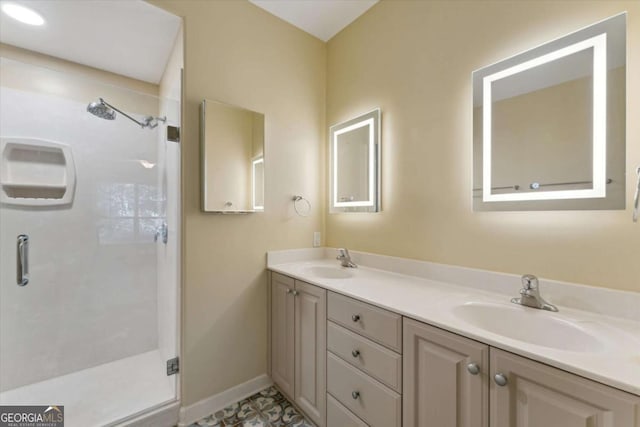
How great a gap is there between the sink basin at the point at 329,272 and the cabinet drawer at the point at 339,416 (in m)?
0.72

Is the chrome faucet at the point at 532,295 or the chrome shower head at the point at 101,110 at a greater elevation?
the chrome shower head at the point at 101,110

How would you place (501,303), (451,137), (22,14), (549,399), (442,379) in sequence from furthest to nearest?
1. (22,14)
2. (451,137)
3. (501,303)
4. (442,379)
5. (549,399)

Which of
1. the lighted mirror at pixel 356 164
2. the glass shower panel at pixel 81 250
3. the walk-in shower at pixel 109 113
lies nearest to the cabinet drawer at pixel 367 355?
the lighted mirror at pixel 356 164

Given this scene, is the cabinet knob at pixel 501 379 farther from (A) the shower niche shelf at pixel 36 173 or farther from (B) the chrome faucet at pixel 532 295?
(A) the shower niche shelf at pixel 36 173

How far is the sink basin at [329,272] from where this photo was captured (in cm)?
184

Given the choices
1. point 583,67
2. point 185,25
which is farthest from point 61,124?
point 583,67

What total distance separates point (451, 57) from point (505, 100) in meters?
0.43

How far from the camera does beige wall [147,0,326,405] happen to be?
1604 mm

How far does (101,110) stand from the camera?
1924mm

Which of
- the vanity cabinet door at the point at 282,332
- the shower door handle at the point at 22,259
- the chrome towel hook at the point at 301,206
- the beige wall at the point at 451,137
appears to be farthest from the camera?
the chrome towel hook at the point at 301,206

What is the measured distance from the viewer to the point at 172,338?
1.75 m

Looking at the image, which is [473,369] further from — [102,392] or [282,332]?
[102,392]

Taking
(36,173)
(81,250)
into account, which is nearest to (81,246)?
(81,250)

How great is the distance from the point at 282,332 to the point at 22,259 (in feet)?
6.26
